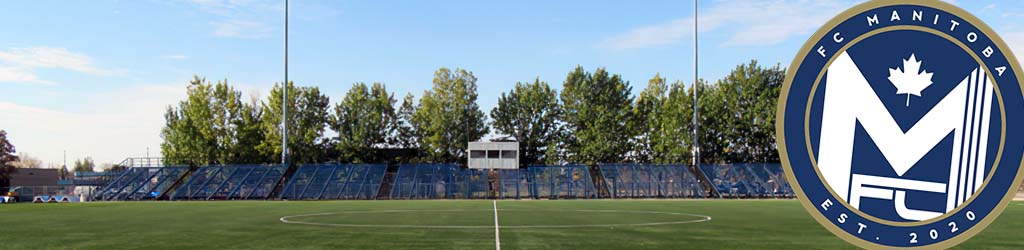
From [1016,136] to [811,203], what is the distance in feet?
5.91

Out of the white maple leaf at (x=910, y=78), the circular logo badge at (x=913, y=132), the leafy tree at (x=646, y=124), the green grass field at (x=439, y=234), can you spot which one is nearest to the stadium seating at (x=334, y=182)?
the leafy tree at (x=646, y=124)

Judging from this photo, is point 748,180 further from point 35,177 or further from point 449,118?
point 35,177

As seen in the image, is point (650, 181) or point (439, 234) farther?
point (650, 181)

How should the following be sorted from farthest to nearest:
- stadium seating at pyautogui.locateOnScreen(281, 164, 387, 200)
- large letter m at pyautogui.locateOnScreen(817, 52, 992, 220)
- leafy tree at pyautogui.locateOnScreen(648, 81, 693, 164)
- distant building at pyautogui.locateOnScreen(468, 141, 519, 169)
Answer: leafy tree at pyautogui.locateOnScreen(648, 81, 693, 164) → distant building at pyautogui.locateOnScreen(468, 141, 519, 169) → stadium seating at pyautogui.locateOnScreen(281, 164, 387, 200) → large letter m at pyautogui.locateOnScreen(817, 52, 992, 220)

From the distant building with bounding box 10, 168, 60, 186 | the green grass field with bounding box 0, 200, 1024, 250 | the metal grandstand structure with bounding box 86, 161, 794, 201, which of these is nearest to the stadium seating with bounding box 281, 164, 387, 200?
the metal grandstand structure with bounding box 86, 161, 794, 201

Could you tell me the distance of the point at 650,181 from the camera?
62219 millimetres

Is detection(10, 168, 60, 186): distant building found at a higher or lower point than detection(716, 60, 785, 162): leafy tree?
lower

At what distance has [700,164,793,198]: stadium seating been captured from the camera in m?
60.3

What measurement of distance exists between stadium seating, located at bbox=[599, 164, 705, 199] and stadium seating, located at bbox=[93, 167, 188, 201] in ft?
109

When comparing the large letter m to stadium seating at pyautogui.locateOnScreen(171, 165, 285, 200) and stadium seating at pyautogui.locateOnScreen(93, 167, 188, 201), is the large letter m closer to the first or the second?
stadium seating at pyautogui.locateOnScreen(171, 165, 285, 200)

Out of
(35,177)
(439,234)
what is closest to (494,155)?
(439,234)

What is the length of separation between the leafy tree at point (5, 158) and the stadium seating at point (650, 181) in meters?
78.2

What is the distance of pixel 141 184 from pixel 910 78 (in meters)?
62.2

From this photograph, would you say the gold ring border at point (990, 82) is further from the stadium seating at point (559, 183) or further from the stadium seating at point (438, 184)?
the stadium seating at point (438, 184)
